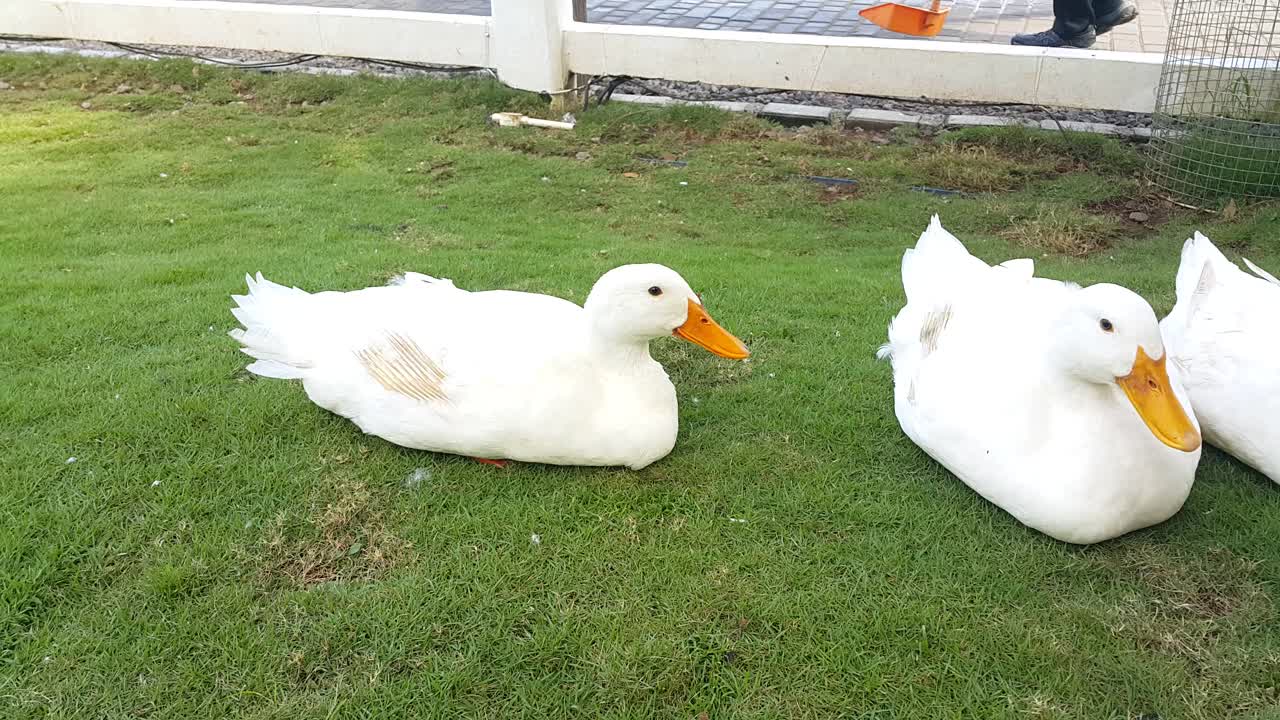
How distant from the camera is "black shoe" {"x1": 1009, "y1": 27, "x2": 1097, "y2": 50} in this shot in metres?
9.07

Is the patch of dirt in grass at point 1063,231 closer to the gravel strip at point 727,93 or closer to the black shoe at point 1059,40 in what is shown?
the gravel strip at point 727,93

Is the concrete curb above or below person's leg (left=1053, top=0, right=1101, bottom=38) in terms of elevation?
below

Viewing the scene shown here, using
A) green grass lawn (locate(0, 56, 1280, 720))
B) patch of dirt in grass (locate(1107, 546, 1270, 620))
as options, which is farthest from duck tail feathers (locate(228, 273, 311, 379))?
patch of dirt in grass (locate(1107, 546, 1270, 620))

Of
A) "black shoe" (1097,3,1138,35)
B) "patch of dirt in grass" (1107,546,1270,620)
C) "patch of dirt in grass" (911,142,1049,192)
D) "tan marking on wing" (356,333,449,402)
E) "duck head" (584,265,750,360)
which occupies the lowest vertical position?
"patch of dirt in grass" (1107,546,1270,620)

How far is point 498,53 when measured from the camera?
880cm

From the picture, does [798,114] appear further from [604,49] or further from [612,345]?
[612,345]

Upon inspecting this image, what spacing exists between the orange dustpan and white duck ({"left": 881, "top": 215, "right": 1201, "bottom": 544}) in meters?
4.58

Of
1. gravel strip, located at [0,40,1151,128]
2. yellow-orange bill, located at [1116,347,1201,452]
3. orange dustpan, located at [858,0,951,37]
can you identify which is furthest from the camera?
gravel strip, located at [0,40,1151,128]

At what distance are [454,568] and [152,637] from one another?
2.94 ft

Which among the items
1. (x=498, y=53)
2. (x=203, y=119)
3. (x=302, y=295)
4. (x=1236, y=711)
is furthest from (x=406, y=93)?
(x=1236, y=711)

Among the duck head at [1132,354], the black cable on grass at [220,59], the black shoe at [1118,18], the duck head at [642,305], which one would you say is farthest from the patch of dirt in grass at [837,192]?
the black cable on grass at [220,59]

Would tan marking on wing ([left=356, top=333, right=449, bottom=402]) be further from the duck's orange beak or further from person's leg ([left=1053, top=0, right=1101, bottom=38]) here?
person's leg ([left=1053, top=0, right=1101, bottom=38])

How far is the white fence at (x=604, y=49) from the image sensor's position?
7543 mm

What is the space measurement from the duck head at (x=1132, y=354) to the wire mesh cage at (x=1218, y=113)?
447 centimetres
